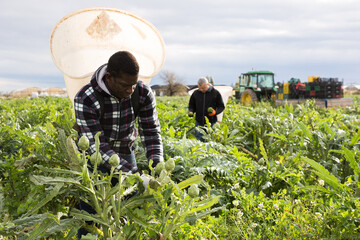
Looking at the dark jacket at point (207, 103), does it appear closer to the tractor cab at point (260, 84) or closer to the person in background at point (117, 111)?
the person in background at point (117, 111)

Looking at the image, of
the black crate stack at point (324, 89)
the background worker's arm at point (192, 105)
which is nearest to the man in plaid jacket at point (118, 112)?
the background worker's arm at point (192, 105)

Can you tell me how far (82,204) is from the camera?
2.48 meters

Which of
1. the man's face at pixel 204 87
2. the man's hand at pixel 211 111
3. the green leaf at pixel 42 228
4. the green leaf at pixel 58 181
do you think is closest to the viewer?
the green leaf at pixel 58 181

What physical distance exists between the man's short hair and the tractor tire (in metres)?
14.1

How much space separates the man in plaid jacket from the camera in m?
2.13

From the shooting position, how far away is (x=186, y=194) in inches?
81.7

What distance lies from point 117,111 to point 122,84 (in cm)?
34

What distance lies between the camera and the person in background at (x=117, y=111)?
2131 millimetres

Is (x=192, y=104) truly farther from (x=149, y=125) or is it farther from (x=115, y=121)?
(x=115, y=121)

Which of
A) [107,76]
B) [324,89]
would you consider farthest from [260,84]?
[107,76]

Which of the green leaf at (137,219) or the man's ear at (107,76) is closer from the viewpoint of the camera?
the green leaf at (137,219)

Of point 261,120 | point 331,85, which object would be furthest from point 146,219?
point 331,85

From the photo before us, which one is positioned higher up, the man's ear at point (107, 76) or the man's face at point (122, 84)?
the man's ear at point (107, 76)

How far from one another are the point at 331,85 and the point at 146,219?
1685cm
